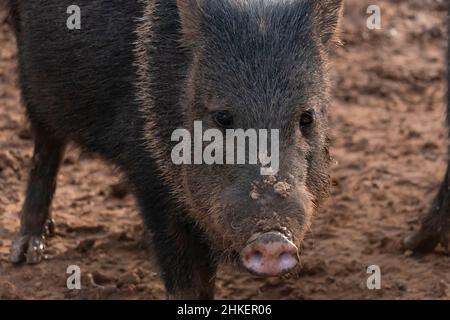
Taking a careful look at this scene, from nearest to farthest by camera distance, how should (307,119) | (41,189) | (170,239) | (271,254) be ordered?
1. (271,254)
2. (307,119)
3. (170,239)
4. (41,189)

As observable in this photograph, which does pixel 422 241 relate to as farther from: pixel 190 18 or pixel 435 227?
pixel 190 18

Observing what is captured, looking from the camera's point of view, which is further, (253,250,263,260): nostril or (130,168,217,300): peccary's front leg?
(130,168,217,300): peccary's front leg

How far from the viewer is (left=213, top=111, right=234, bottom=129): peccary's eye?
4691mm

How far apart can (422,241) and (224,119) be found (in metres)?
2.11

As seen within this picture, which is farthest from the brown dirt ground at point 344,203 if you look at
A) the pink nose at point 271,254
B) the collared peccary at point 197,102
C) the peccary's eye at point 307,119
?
the pink nose at point 271,254

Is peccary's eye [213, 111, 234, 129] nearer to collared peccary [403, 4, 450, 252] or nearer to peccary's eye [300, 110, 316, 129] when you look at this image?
peccary's eye [300, 110, 316, 129]

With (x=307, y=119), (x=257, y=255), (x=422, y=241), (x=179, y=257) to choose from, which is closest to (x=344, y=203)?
(x=422, y=241)

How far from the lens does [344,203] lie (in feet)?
23.2

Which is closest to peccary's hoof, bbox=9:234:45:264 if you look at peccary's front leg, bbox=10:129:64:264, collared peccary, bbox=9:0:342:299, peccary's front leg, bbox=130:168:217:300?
peccary's front leg, bbox=10:129:64:264

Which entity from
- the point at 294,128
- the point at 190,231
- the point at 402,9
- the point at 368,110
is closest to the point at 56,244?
the point at 190,231

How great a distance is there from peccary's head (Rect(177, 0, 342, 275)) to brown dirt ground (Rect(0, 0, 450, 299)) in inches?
40.6

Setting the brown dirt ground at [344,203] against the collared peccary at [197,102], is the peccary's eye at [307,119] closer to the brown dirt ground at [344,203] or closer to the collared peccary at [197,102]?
the collared peccary at [197,102]

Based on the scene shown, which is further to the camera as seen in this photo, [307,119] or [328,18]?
[328,18]

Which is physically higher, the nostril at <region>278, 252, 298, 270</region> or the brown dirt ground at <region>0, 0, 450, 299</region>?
the nostril at <region>278, 252, 298, 270</region>
